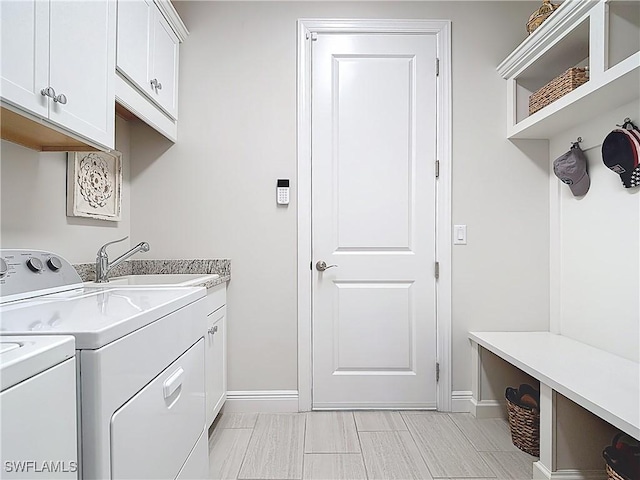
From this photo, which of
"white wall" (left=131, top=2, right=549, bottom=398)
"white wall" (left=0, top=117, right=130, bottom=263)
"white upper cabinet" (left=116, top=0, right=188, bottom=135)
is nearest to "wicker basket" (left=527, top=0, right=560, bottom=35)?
"white wall" (left=131, top=2, right=549, bottom=398)

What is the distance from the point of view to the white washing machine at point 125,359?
2.86 ft

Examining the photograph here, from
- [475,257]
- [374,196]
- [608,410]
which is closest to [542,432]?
[608,410]

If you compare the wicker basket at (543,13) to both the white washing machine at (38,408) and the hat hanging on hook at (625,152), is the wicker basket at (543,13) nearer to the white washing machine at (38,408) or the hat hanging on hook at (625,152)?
the hat hanging on hook at (625,152)

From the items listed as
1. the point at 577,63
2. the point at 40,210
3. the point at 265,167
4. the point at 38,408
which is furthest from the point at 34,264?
the point at 577,63

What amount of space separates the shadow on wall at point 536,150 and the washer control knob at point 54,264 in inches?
101

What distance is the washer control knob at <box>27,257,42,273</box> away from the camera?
1.53 m

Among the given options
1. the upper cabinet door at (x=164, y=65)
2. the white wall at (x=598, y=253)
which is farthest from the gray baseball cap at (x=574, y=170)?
the upper cabinet door at (x=164, y=65)

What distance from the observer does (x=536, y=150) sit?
2863 millimetres

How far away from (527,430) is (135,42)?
2631mm

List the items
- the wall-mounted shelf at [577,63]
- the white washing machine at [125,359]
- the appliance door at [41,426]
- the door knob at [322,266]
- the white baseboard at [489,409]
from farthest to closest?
the door knob at [322,266]
the white baseboard at [489,409]
the wall-mounted shelf at [577,63]
the white washing machine at [125,359]
the appliance door at [41,426]

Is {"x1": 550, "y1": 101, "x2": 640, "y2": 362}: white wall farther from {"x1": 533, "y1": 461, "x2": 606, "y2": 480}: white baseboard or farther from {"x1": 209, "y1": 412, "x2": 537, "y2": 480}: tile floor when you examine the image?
{"x1": 209, "y1": 412, "x2": 537, "y2": 480}: tile floor

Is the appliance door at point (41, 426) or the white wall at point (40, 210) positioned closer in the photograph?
the appliance door at point (41, 426)

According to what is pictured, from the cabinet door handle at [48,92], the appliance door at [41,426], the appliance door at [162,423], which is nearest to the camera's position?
the appliance door at [41,426]

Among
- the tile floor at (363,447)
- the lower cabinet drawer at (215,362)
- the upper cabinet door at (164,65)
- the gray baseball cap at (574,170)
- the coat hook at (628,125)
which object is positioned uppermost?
the upper cabinet door at (164,65)
